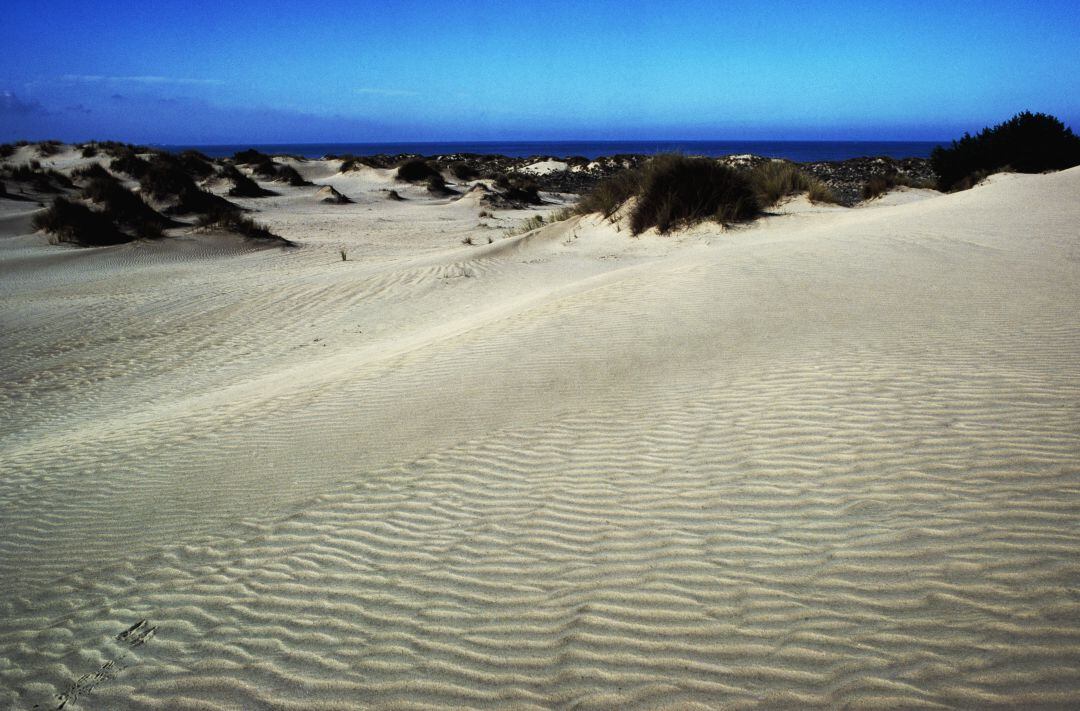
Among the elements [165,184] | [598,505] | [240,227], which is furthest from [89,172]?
[598,505]

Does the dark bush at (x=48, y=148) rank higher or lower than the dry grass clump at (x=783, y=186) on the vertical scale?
higher

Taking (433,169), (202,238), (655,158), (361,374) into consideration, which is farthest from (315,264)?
(433,169)

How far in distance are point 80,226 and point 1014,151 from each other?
29430 millimetres

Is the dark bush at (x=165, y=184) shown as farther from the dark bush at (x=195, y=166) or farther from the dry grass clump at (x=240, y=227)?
the dark bush at (x=195, y=166)

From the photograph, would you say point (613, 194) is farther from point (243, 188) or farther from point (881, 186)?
point (243, 188)

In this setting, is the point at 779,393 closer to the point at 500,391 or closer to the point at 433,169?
the point at 500,391

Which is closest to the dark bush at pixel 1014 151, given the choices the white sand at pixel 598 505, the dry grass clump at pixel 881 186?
the dry grass clump at pixel 881 186

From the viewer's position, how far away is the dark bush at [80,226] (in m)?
17.1

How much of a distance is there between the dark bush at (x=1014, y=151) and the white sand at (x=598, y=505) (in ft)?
53.8

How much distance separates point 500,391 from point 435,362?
130cm

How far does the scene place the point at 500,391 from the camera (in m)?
6.00

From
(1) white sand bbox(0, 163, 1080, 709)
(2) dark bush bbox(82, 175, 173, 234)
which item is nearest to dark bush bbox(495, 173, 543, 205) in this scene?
(2) dark bush bbox(82, 175, 173, 234)

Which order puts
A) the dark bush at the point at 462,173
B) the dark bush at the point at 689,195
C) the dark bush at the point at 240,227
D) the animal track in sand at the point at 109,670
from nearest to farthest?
the animal track in sand at the point at 109,670, the dark bush at the point at 689,195, the dark bush at the point at 240,227, the dark bush at the point at 462,173

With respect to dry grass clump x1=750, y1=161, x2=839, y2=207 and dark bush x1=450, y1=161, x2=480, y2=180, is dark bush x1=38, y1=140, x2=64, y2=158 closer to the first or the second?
dark bush x1=450, y1=161, x2=480, y2=180
